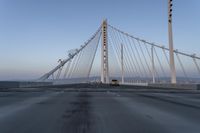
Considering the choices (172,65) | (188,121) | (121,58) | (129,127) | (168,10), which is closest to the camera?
(129,127)

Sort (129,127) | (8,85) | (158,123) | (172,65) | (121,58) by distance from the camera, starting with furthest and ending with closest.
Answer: (121,58) < (8,85) < (172,65) < (158,123) < (129,127)

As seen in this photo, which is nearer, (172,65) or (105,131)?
(105,131)

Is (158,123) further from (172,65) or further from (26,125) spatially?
(172,65)

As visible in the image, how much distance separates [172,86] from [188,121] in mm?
39009

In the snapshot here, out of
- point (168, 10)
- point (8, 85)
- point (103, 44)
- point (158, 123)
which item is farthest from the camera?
point (103, 44)

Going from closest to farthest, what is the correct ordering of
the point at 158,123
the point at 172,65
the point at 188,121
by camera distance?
1. the point at 158,123
2. the point at 188,121
3. the point at 172,65

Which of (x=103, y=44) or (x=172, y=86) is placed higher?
(x=103, y=44)

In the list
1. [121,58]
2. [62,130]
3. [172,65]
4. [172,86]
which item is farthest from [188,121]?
[121,58]

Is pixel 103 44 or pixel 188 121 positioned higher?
pixel 103 44

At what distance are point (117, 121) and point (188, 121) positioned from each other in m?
2.10

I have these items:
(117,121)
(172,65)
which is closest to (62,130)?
(117,121)

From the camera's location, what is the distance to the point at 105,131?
923 cm

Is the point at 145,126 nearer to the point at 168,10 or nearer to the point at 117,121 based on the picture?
the point at 117,121

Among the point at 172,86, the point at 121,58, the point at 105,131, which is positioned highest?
the point at 121,58
